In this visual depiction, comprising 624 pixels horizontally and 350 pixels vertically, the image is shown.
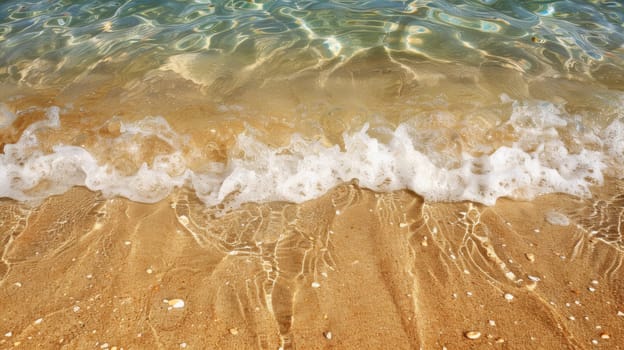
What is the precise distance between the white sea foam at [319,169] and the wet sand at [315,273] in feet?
0.40

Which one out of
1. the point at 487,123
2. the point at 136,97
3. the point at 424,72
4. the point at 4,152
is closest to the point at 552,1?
the point at 424,72

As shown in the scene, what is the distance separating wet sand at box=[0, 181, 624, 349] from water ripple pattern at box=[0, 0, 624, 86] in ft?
6.84

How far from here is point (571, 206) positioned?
2.62 m

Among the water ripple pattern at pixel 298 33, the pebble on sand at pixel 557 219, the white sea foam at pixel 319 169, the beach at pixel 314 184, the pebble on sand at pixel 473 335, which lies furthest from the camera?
the water ripple pattern at pixel 298 33

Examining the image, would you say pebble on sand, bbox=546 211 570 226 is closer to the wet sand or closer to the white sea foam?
the wet sand

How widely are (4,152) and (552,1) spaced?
6657 mm

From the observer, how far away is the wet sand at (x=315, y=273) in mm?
1816

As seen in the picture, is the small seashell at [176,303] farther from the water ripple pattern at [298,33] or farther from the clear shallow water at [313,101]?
the water ripple pattern at [298,33]

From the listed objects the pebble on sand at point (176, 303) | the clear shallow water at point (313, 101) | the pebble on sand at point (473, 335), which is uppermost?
the pebble on sand at point (473, 335)

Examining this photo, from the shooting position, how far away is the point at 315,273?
213 centimetres

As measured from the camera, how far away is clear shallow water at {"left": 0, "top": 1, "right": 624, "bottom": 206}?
2881 mm

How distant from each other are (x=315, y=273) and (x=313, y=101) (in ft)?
6.15

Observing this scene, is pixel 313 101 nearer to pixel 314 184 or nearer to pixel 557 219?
pixel 314 184

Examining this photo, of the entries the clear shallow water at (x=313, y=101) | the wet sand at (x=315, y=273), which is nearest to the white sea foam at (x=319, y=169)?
the clear shallow water at (x=313, y=101)
